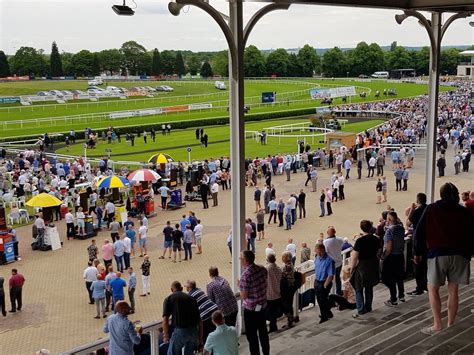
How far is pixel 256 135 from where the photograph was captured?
123 feet

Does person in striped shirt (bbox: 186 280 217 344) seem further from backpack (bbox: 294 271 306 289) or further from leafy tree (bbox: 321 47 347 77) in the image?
leafy tree (bbox: 321 47 347 77)

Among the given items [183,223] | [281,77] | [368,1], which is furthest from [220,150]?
[281,77]

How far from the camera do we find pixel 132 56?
354 feet

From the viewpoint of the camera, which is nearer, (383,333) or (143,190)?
(383,333)

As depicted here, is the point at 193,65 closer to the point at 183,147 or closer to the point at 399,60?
the point at 399,60

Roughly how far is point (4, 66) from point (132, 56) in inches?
978

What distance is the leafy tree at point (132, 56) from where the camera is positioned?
104938mm

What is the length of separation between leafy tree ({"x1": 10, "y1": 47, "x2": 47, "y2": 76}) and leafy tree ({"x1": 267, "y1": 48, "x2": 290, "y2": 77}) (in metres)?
40.6

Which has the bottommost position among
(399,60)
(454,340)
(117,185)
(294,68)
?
(117,185)

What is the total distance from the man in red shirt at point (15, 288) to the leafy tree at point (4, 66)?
261ft

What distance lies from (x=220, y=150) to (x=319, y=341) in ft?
90.5

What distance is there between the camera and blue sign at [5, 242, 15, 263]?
15.5m

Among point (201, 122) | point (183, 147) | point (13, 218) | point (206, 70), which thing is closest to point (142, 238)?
point (13, 218)

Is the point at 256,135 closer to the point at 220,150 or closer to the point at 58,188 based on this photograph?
the point at 220,150
